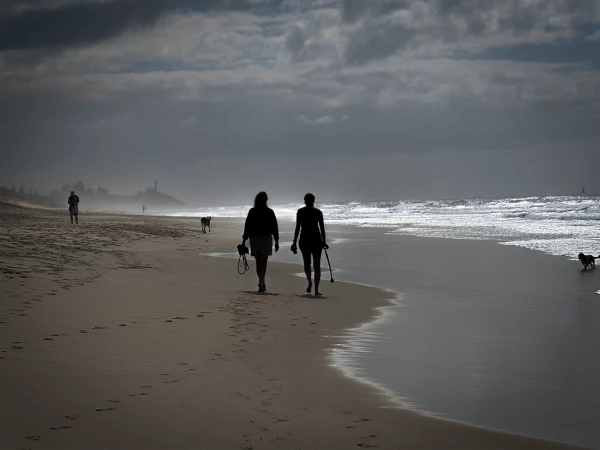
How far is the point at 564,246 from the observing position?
22.1m

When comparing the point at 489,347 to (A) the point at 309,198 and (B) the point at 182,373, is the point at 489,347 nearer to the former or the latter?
(B) the point at 182,373

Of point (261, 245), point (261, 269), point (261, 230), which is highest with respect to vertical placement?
point (261, 230)

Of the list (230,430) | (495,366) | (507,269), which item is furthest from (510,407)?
(507,269)

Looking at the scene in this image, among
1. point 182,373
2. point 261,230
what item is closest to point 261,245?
point 261,230

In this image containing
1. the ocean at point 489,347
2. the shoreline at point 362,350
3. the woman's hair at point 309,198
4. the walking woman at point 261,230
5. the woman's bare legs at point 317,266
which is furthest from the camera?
the walking woman at point 261,230

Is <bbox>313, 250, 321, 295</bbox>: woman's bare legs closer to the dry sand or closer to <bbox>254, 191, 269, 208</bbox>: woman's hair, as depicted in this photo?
the dry sand

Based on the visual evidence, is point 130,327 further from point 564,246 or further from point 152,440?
point 564,246

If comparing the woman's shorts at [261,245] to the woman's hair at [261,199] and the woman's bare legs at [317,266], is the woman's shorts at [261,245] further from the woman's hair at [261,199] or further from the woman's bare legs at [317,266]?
the woman's bare legs at [317,266]

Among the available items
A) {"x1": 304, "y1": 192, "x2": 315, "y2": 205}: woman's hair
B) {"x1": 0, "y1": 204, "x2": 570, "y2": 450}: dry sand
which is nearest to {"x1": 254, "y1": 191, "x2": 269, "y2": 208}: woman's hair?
{"x1": 304, "y1": 192, "x2": 315, "y2": 205}: woman's hair

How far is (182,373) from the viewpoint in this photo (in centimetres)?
588

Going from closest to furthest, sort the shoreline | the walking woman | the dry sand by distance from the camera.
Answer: the dry sand < the shoreline < the walking woman

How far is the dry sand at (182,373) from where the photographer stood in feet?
14.4

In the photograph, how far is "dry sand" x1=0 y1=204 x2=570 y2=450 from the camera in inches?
172

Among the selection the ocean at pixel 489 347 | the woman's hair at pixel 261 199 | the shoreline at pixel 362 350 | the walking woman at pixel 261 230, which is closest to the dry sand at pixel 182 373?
the shoreline at pixel 362 350
